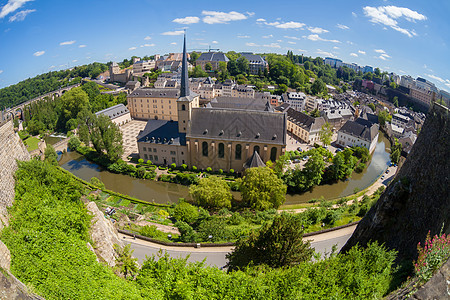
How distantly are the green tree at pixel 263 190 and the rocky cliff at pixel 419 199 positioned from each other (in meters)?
18.0

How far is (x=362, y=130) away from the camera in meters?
62.4

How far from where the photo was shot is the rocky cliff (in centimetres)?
1176

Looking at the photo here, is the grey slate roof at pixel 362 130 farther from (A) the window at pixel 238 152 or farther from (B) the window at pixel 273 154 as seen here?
(A) the window at pixel 238 152

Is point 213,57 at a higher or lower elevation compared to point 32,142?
higher

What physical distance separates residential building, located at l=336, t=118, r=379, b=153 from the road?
41.6 meters

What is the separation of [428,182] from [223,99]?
6557 cm

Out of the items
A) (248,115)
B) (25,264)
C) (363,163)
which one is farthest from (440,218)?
(363,163)

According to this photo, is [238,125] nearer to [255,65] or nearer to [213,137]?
[213,137]

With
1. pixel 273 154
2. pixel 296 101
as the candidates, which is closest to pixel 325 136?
pixel 273 154

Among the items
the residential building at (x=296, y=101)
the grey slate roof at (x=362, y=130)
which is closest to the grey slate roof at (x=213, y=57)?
the residential building at (x=296, y=101)

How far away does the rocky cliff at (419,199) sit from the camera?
11.8 meters

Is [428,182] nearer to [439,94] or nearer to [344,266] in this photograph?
[439,94]

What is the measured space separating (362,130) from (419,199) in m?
55.0

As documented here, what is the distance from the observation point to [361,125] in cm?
6362
